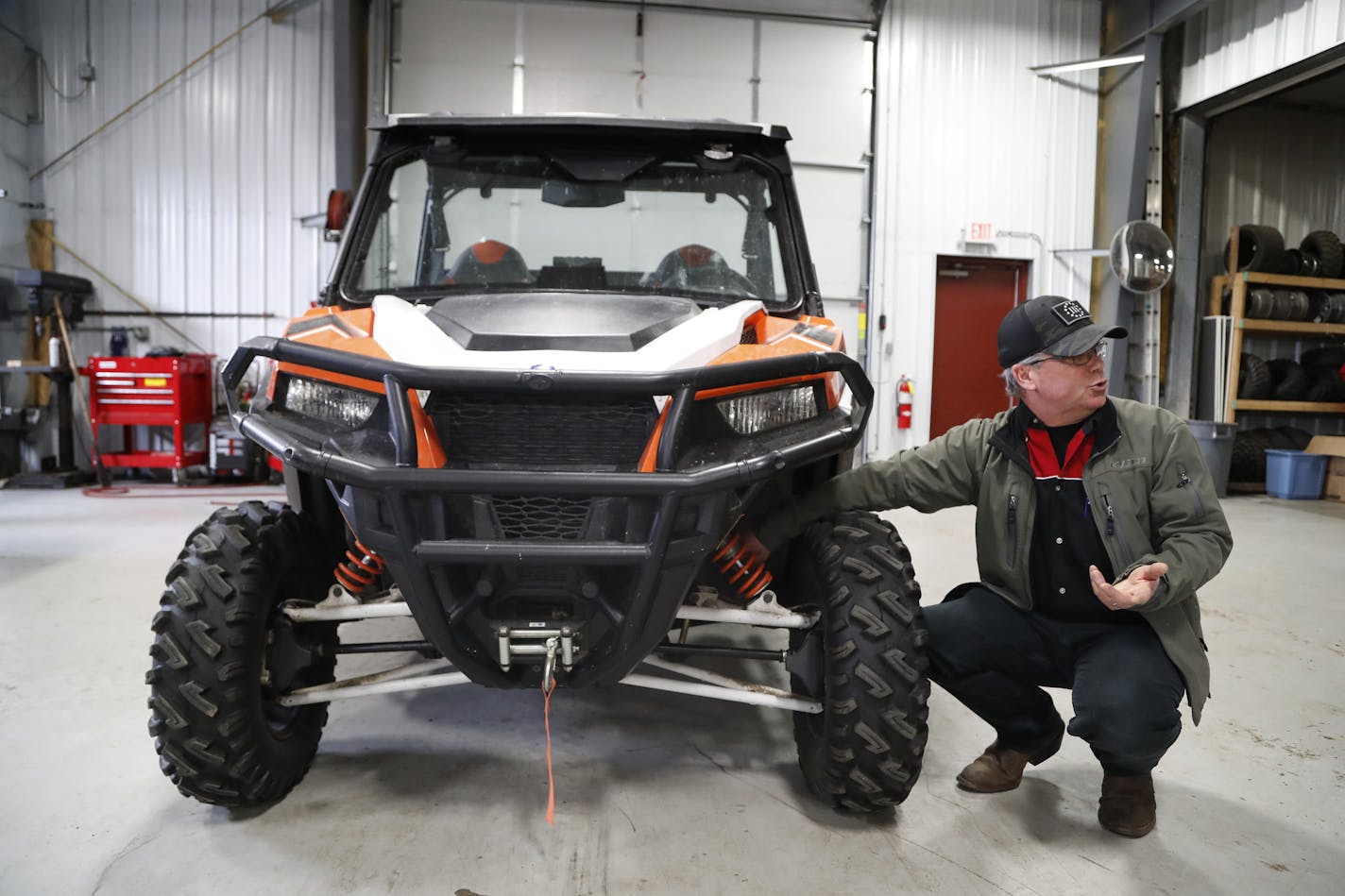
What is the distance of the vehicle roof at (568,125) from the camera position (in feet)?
8.92

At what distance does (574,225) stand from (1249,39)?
30.0 ft

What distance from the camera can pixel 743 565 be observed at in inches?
95.3

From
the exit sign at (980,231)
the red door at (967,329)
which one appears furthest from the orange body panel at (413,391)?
the exit sign at (980,231)

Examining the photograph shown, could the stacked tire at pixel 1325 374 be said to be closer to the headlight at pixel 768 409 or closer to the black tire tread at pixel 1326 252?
the black tire tread at pixel 1326 252

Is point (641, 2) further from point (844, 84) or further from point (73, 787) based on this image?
point (73, 787)

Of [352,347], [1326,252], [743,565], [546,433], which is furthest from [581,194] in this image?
[1326,252]

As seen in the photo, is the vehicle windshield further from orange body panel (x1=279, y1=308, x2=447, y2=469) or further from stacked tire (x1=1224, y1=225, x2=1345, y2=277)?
stacked tire (x1=1224, y1=225, x2=1345, y2=277)

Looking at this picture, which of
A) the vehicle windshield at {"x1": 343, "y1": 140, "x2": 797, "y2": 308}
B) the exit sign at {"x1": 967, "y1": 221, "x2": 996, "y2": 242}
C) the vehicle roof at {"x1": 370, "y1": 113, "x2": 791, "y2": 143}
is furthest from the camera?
the exit sign at {"x1": 967, "y1": 221, "x2": 996, "y2": 242}

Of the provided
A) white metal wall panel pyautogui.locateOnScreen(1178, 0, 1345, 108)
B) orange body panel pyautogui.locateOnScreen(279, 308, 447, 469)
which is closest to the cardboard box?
white metal wall panel pyautogui.locateOnScreen(1178, 0, 1345, 108)

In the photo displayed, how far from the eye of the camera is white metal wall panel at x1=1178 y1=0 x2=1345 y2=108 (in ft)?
25.9

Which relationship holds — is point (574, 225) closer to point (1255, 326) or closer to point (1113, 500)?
point (1113, 500)

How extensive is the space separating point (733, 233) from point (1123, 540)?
160 cm

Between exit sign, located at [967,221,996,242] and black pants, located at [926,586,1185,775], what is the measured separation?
323 inches

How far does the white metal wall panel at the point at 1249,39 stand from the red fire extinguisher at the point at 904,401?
4.46 m
